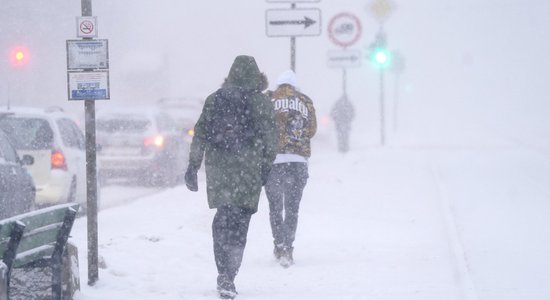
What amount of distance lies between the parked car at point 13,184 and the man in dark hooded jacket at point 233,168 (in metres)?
3.00

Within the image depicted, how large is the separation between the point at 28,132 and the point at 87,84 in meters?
5.58

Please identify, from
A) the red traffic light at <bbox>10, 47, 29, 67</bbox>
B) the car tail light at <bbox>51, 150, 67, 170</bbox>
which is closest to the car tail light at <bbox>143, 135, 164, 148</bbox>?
the red traffic light at <bbox>10, 47, 29, 67</bbox>

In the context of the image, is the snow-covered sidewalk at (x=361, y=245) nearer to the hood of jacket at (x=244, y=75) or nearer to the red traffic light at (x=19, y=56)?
the hood of jacket at (x=244, y=75)

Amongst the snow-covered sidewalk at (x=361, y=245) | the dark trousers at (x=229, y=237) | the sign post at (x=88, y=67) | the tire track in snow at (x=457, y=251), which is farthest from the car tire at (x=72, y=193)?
the dark trousers at (x=229, y=237)

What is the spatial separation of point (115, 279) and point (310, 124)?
2508 mm

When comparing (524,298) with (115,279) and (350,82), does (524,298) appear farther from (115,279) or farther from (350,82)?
(350,82)

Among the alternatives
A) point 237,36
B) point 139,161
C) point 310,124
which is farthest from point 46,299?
point 237,36

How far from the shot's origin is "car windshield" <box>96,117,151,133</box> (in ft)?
59.4

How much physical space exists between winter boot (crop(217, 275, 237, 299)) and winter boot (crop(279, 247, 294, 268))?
1.68 m

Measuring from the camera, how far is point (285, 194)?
9297mm

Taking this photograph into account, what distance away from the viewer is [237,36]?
72688mm

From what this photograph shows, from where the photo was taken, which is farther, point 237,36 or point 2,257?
point 237,36

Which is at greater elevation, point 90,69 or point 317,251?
point 90,69

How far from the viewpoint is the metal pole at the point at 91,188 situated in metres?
7.66
